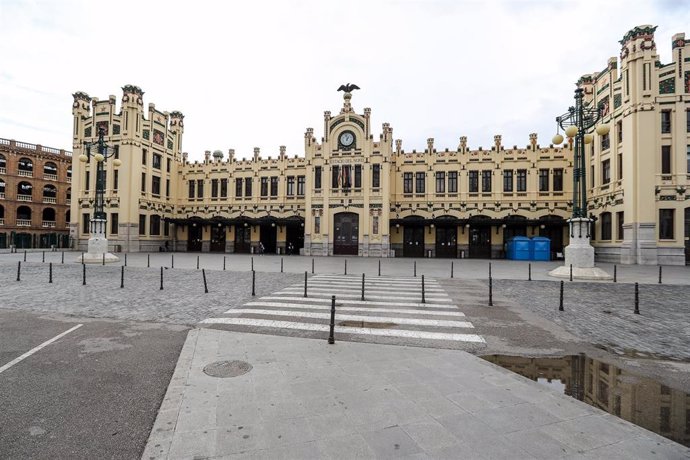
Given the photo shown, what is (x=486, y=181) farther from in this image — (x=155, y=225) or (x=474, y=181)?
(x=155, y=225)

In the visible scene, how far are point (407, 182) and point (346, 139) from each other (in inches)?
326

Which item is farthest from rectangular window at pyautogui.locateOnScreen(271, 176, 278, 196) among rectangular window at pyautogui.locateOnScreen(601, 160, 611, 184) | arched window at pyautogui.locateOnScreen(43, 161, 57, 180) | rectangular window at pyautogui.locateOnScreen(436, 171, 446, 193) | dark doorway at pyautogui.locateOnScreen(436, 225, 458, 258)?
arched window at pyautogui.locateOnScreen(43, 161, 57, 180)

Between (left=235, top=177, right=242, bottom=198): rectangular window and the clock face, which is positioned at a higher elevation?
the clock face

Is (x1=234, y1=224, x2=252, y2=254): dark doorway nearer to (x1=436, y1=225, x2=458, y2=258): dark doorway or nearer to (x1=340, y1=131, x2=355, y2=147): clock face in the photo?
(x1=340, y1=131, x2=355, y2=147): clock face

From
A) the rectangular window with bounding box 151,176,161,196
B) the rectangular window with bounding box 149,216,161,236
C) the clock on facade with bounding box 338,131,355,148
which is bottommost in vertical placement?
the rectangular window with bounding box 149,216,161,236

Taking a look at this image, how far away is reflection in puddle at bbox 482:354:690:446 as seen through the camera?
3.85 meters

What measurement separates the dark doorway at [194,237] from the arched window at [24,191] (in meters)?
28.1

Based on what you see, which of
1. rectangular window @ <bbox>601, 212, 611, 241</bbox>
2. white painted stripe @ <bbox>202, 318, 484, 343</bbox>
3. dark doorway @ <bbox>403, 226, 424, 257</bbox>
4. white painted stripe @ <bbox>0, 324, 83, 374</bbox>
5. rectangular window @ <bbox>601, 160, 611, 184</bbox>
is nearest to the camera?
white painted stripe @ <bbox>0, 324, 83, 374</bbox>

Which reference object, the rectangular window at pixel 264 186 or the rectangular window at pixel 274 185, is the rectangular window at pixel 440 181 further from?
the rectangular window at pixel 264 186

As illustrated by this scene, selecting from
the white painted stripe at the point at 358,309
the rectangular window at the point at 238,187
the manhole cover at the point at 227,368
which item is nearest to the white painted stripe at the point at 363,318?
the white painted stripe at the point at 358,309

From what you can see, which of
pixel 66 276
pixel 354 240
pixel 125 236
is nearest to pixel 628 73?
pixel 354 240

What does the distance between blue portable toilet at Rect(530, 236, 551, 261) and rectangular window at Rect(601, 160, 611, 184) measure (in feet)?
22.3

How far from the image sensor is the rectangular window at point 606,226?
28.5 meters

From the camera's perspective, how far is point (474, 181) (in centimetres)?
3672
